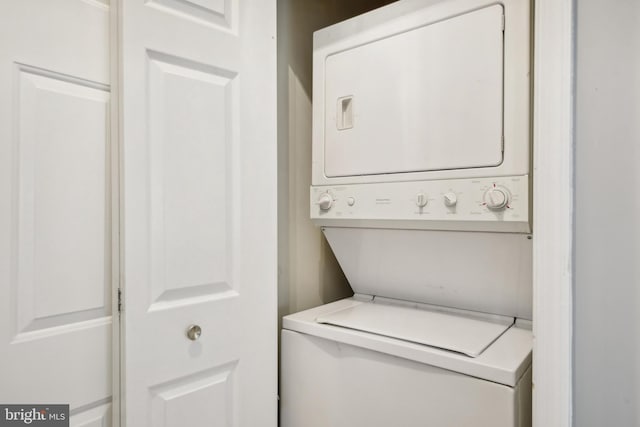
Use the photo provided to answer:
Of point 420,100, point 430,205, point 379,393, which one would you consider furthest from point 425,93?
point 379,393

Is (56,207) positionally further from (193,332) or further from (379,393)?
(379,393)

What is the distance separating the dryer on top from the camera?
1.27 metres

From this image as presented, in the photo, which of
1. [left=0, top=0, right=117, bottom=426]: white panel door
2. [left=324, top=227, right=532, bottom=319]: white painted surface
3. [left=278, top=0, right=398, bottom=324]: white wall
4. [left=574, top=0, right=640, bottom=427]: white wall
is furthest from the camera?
[left=278, top=0, right=398, bottom=324]: white wall

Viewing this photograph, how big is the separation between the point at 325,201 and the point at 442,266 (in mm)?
534

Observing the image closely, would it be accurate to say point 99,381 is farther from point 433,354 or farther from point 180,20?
point 180,20

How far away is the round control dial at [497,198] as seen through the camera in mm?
1263

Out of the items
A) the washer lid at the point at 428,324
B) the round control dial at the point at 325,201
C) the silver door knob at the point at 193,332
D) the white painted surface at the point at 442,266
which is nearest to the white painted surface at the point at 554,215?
the washer lid at the point at 428,324

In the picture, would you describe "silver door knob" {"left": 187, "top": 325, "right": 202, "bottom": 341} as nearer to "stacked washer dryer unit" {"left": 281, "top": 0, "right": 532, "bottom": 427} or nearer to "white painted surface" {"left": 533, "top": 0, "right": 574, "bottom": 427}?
"stacked washer dryer unit" {"left": 281, "top": 0, "right": 532, "bottom": 427}

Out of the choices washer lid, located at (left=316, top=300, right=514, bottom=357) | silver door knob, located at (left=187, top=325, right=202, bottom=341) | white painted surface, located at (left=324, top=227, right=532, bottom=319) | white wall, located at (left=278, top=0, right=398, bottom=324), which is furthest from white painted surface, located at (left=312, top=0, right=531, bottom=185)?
silver door knob, located at (left=187, top=325, right=202, bottom=341)

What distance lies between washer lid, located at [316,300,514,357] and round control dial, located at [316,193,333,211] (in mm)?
441

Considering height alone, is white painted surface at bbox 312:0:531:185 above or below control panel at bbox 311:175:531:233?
above

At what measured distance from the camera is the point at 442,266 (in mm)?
1596

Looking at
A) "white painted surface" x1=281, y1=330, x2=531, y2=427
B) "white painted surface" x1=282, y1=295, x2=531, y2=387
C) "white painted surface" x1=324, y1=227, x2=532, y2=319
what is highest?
"white painted surface" x1=324, y1=227, x2=532, y2=319

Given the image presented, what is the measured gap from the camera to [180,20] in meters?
1.29
